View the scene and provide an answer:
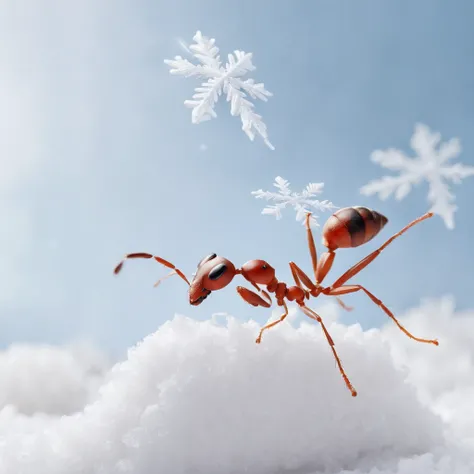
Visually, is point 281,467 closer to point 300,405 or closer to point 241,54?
point 300,405

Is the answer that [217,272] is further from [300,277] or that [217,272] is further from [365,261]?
[365,261]

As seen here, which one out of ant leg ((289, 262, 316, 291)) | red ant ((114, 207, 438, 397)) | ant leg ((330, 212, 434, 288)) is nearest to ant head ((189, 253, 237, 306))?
red ant ((114, 207, 438, 397))

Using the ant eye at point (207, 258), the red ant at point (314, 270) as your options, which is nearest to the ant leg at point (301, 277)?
the red ant at point (314, 270)

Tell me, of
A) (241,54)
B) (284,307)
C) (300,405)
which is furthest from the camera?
(284,307)

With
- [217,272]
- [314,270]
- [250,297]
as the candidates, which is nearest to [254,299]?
[250,297]

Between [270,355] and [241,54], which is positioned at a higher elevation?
[241,54]

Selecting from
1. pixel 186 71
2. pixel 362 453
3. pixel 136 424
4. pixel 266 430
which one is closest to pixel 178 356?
pixel 136 424

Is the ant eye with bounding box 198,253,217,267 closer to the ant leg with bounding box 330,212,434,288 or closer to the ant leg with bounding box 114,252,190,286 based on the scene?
the ant leg with bounding box 114,252,190,286
